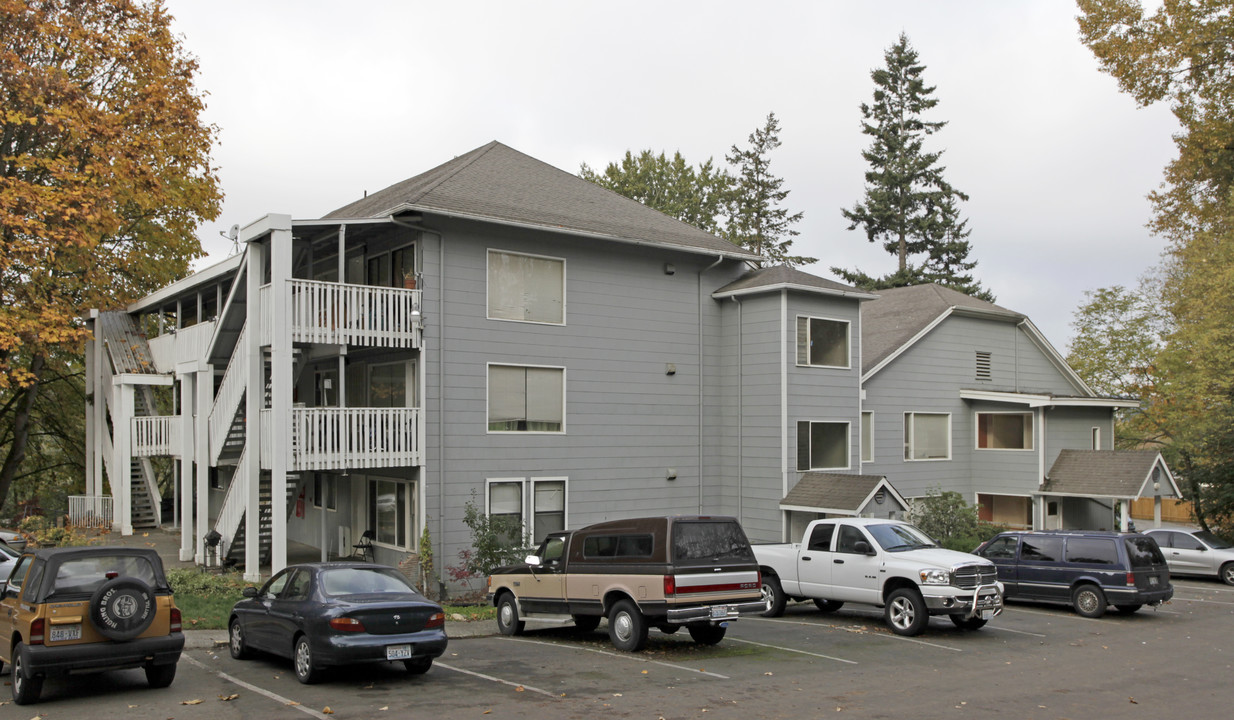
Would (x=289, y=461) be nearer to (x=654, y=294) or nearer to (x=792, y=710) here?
(x=654, y=294)

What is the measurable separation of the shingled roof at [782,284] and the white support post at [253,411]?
11.2m

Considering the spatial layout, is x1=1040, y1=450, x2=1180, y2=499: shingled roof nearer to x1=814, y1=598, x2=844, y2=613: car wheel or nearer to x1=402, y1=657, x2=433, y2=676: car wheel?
x1=814, y1=598, x2=844, y2=613: car wheel

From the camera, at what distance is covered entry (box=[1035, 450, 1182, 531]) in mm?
27078

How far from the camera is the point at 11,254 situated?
24031mm

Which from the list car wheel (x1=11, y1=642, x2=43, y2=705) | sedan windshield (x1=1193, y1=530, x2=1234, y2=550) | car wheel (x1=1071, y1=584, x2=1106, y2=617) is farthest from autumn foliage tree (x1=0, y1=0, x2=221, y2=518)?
sedan windshield (x1=1193, y1=530, x2=1234, y2=550)

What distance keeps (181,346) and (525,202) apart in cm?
1046

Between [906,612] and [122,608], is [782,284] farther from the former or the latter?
[122,608]

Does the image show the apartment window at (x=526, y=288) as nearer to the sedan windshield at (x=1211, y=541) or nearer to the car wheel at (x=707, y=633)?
the car wheel at (x=707, y=633)

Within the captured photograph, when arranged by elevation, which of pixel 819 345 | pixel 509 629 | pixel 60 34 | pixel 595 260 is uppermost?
pixel 60 34

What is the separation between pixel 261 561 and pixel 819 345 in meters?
14.2

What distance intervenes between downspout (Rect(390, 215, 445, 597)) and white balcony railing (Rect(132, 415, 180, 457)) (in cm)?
922

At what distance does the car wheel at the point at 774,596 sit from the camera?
17.6 m

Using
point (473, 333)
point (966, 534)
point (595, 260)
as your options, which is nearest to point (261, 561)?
point (473, 333)

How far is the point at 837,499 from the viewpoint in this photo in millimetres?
22297
